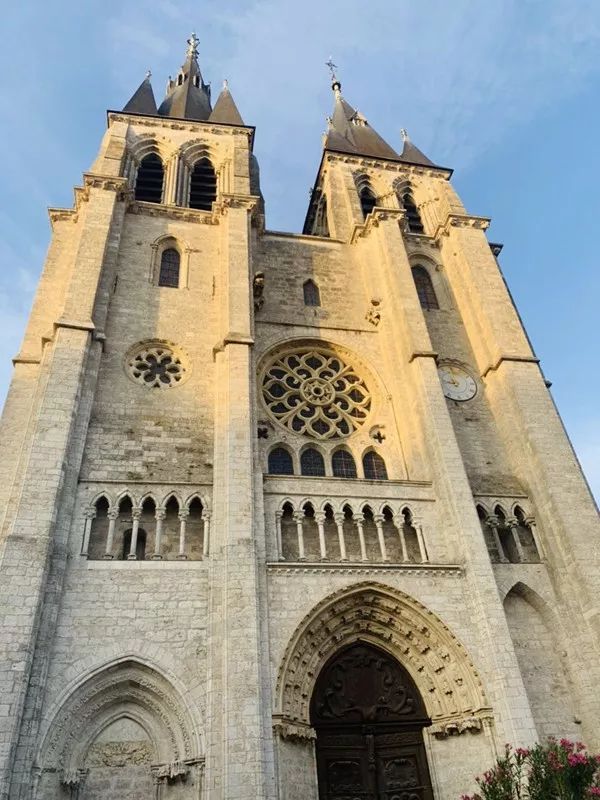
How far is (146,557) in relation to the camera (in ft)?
31.4

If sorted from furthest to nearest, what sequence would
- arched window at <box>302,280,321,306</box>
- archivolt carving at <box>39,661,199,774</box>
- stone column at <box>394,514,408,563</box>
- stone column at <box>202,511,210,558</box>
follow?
arched window at <box>302,280,321,306</box> < stone column at <box>394,514,408,563</box> < stone column at <box>202,511,210,558</box> < archivolt carving at <box>39,661,199,774</box>

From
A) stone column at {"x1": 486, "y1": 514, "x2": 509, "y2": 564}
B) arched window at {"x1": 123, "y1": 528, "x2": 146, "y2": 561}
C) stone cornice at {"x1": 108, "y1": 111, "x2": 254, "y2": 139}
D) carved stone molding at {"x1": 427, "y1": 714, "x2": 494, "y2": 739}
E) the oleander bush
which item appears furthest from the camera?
stone cornice at {"x1": 108, "y1": 111, "x2": 254, "y2": 139}

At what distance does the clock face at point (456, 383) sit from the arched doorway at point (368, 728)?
6071 millimetres

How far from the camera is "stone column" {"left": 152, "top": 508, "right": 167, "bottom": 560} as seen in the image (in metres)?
9.56

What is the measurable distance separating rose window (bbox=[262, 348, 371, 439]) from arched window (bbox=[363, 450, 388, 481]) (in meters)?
0.68

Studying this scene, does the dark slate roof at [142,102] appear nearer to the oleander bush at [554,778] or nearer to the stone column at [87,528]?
the stone column at [87,528]

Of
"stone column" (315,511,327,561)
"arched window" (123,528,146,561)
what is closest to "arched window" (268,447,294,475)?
"stone column" (315,511,327,561)

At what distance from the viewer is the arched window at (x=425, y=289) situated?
1605 cm

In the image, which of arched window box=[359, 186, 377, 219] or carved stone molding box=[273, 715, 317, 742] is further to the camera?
arched window box=[359, 186, 377, 219]

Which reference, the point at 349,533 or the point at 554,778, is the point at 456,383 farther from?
the point at 554,778

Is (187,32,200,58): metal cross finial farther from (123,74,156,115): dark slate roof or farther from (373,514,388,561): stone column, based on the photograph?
(373,514,388,561): stone column

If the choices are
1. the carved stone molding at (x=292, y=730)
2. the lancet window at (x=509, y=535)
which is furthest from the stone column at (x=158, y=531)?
the lancet window at (x=509, y=535)

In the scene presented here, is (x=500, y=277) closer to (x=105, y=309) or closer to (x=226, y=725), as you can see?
(x=105, y=309)

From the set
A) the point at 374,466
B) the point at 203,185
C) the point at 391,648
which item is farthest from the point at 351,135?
the point at 391,648
